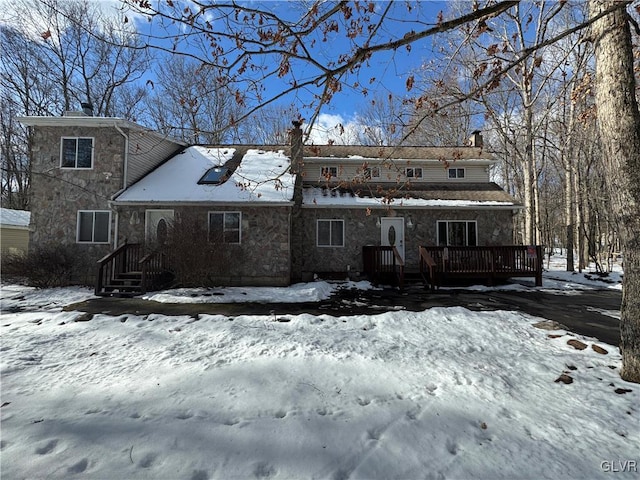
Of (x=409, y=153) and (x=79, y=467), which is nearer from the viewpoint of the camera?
→ (x=79, y=467)

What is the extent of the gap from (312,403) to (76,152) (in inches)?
512

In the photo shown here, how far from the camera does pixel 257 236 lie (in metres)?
11.0

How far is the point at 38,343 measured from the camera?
4617 mm

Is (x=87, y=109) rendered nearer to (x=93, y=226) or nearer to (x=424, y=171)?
(x=93, y=226)

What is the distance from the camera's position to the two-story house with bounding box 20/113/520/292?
10898 millimetres

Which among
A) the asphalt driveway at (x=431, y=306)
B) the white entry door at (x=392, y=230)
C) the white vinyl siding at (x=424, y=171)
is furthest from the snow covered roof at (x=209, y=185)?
the white entry door at (x=392, y=230)

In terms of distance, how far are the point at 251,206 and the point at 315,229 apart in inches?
120

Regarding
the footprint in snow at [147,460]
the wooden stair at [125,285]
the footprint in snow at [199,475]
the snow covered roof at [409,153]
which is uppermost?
the snow covered roof at [409,153]

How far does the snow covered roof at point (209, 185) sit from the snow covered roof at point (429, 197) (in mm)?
1671

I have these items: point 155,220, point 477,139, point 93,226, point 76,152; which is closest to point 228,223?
point 155,220

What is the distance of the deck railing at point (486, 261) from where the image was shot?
441 inches

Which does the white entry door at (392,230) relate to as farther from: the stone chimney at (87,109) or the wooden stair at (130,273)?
the stone chimney at (87,109)

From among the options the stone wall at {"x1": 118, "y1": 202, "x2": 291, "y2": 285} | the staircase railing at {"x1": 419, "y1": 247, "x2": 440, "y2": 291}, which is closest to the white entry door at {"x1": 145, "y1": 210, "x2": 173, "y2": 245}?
the stone wall at {"x1": 118, "y1": 202, "x2": 291, "y2": 285}

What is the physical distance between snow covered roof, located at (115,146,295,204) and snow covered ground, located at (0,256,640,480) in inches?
232
